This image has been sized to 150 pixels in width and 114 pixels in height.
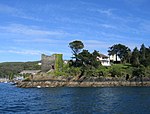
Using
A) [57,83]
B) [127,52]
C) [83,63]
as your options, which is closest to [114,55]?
[127,52]

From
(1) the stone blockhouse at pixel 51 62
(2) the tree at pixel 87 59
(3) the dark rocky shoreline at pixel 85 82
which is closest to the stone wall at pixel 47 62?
(1) the stone blockhouse at pixel 51 62

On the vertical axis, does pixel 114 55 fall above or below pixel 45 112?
above

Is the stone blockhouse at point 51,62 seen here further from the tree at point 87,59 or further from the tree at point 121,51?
the tree at point 121,51

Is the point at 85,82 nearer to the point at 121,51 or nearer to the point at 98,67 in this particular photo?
the point at 98,67

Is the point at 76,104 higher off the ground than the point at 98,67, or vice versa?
the point at 98,67

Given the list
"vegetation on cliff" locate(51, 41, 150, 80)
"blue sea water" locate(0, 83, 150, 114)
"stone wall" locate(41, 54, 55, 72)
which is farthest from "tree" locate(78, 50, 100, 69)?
"blue sea water" locate(0, 83, 150, 114)

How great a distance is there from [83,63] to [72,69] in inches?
311

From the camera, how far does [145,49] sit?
466ft

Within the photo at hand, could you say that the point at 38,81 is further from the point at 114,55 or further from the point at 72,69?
the point at 114,55

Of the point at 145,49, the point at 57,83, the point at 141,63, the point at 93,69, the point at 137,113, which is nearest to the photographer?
the point at 137,113

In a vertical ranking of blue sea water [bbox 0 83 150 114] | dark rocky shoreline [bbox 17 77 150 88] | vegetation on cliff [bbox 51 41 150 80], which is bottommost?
blue sea water [bbox 0 83 150 114]

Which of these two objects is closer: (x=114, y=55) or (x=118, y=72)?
(x=118, y=72)

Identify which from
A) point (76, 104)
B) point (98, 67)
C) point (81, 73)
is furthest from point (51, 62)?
point (76, 104)

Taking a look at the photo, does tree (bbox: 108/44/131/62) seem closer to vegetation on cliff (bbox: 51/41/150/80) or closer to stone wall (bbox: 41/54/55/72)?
vegetation on cliff (bbox: 51/41/150/80)
